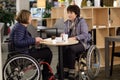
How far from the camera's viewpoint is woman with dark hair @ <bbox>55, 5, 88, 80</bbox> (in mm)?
4664

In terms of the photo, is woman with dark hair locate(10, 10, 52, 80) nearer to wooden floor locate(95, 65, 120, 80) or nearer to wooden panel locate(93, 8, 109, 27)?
wooden floor locate(95, 65, 120, 80)

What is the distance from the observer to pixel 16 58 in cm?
412

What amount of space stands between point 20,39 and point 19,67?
0.41 meters

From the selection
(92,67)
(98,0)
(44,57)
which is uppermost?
(98,0)

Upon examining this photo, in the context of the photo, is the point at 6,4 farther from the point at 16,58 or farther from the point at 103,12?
the point at 16,58

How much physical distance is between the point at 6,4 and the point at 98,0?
633 centimetres

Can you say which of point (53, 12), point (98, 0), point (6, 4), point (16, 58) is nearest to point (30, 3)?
point (6, 4)

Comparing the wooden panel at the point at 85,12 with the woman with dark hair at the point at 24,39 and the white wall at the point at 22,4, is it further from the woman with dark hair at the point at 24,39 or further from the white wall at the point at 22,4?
the white wall at the point at 22,4

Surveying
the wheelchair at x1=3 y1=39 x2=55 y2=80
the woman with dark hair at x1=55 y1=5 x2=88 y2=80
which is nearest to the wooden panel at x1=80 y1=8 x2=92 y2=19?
the woman with dark hair at x1=55 y1=5 x2=88 y2=80

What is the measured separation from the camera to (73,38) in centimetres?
471

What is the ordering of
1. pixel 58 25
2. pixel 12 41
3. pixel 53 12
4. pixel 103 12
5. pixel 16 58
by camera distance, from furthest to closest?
pixel 53 12, pixel 58 25, pixel 103 12, pixel 12 41, pixel 16 58

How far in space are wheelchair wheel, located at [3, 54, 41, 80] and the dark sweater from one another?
272 millimetres

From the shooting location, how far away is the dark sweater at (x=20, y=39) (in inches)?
171

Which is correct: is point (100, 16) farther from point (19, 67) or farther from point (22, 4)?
point (22, 4)
